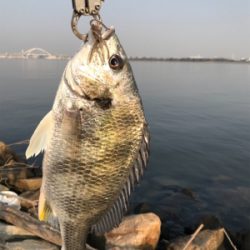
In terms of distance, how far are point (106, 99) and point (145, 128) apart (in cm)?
44

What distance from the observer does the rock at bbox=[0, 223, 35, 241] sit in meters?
6.75

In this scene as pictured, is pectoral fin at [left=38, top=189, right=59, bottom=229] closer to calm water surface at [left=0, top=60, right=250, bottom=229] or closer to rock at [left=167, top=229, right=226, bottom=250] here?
rock at [left=167, top=229, right=226, bottom=250]

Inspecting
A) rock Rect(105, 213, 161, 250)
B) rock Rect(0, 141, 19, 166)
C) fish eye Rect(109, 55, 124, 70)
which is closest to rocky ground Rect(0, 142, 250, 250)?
rock Rect(105, 213, 161, 250)

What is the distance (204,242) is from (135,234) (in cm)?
155

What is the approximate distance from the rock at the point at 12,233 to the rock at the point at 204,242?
10.2 feet

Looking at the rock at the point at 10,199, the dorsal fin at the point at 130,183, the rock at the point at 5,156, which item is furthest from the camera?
the rock at the point at 5,156

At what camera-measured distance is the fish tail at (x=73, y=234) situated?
10.8 feet

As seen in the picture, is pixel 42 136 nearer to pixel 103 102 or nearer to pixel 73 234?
pixel 103 102

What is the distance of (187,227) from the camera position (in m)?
11.1

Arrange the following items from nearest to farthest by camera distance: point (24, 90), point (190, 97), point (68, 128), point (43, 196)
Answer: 1. point (68, 128)
2. point (43, 196)
3. point (190, 97)
4. point (24, 90)

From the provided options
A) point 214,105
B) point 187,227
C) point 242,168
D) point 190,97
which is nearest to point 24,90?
point 190,97

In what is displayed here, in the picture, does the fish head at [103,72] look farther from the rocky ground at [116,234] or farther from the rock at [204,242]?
the rock at [204,242]

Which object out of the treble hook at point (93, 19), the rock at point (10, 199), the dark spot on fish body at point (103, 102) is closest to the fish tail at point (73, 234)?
the dark spot on fish body at point (103, 102)

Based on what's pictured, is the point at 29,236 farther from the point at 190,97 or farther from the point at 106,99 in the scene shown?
the point at 190,97
